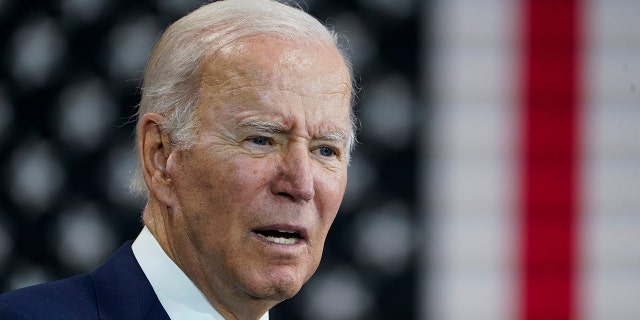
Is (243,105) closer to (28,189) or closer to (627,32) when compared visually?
(28,189)

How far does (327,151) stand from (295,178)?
0.10m

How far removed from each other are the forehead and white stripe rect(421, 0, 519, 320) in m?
1.44

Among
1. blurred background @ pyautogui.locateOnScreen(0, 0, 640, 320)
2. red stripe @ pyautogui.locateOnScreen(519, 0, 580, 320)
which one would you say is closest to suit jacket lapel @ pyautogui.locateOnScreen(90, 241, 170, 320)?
blurred background @ pyautogui.locateOnScreen(0, 0, 640, 320)

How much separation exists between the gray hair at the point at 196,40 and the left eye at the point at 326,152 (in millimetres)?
147

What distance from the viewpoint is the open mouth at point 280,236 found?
1.77 metres

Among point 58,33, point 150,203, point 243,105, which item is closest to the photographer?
point 243,105

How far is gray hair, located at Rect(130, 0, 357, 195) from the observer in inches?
70.9

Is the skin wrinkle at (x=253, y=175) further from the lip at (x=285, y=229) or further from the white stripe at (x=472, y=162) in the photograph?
the white stripe at (x=472, y=162)

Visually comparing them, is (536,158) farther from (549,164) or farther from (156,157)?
(156,157)

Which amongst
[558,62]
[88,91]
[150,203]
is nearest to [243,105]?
[150,203]

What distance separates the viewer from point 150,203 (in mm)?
1892

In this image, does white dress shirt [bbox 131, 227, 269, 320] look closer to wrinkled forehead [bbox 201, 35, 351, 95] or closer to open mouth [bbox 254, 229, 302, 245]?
open mouth [bbox 254, 229, 302, 245]

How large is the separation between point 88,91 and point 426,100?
80cm

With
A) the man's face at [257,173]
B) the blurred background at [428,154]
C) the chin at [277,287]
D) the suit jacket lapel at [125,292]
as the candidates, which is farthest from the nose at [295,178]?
the blurred background at [428,154]
